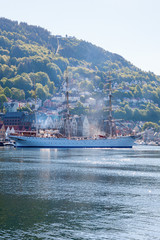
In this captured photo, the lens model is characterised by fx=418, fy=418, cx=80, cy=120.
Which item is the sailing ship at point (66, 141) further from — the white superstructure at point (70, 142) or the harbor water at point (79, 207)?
the harbor water at point (79, 207)

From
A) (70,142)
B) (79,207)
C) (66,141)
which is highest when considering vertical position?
(66,141)

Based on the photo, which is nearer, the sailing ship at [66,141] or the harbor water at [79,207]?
the harbor water at [79,207]

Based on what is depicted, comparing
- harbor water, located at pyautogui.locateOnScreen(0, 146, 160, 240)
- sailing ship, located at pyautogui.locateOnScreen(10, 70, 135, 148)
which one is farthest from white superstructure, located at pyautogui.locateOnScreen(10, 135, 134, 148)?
harbor water, located at pyautogui.locateOnScreen(0, 146, 160, 240)

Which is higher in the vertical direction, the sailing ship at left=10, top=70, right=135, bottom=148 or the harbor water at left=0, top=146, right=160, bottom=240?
the sailing ship at left=10, top=70, right=135, bottom=148

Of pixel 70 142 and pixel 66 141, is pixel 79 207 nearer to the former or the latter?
pixel 66 141

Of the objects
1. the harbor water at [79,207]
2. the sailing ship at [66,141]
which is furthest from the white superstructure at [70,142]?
the harbor water at [79,207]

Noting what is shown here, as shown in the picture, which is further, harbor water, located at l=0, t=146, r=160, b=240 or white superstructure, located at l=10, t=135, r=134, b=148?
white superstructure, located at l=10, t=135, r=134, b=148

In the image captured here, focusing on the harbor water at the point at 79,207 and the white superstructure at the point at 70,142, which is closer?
the harbor water at the point at 79,207

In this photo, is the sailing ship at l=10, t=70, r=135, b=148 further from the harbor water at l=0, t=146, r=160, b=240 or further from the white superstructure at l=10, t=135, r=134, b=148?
the harbor water at l=0, t=146, r=160, b=240

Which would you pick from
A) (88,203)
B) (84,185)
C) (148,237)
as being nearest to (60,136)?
(84,185)

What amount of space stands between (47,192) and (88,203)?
7.13m

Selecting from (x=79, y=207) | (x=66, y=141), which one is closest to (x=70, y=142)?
(x=66, y=141)

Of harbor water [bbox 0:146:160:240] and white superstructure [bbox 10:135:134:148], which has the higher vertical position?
white superstructure [bbox 10:135:134:148]

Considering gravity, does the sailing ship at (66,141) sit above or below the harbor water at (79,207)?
above
